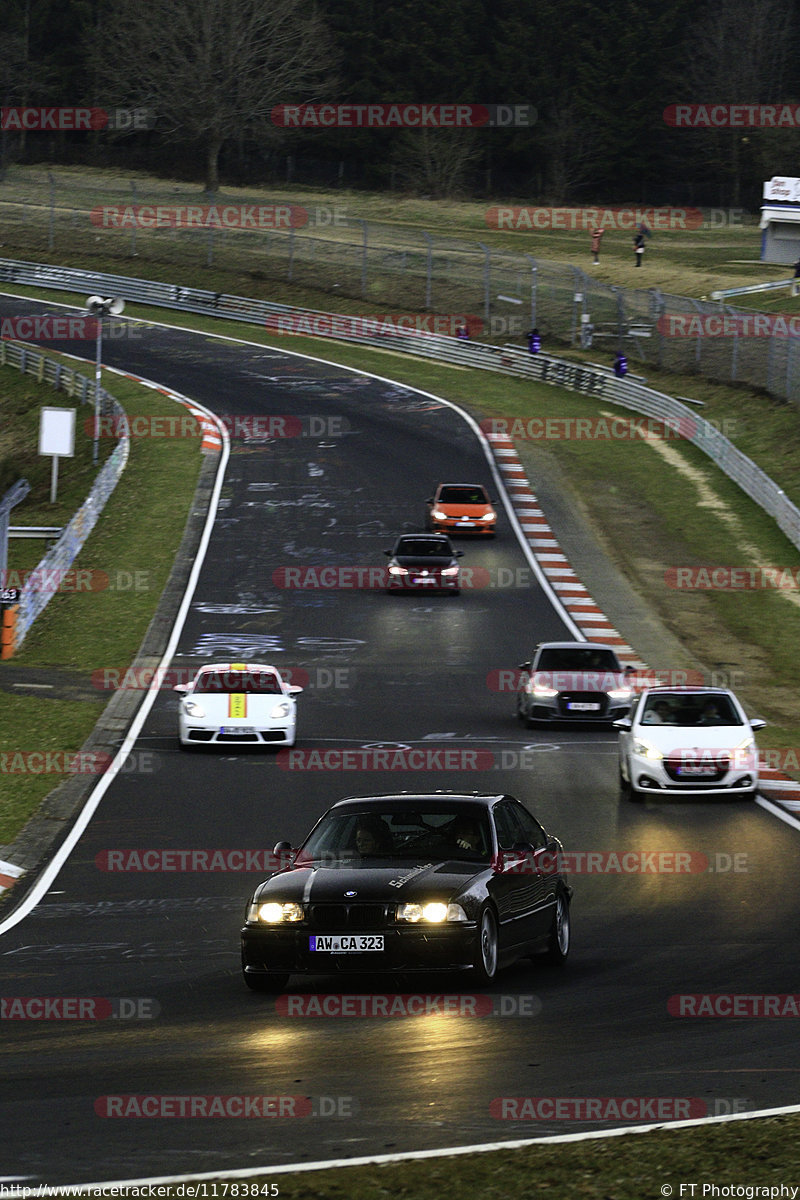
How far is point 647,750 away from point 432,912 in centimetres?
983

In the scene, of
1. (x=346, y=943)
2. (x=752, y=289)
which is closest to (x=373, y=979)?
(x=346, y=943)

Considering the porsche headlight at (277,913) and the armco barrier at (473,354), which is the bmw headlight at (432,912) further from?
the armco barrier at (473,354)

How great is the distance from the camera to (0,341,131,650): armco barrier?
33375mm

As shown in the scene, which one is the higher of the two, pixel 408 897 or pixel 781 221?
pixel 781 221

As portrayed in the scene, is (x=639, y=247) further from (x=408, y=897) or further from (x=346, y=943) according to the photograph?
(x=346, y=943)

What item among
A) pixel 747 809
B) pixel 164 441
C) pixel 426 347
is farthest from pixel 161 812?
pixel 426 347

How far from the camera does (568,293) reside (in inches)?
2712

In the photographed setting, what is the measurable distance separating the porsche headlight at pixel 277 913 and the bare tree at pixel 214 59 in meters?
88.8

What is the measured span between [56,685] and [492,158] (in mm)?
95947

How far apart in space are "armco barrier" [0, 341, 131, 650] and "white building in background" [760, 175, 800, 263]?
108ft

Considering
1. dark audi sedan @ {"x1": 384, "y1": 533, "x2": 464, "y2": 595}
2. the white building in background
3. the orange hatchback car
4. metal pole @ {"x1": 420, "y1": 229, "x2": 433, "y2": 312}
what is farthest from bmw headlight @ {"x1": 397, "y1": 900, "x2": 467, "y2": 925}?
A: the white building in background

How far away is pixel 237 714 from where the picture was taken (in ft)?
77.6

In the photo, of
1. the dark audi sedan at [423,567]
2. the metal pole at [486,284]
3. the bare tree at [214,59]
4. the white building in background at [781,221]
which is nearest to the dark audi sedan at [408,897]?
the dark audi sedan at [423,567]

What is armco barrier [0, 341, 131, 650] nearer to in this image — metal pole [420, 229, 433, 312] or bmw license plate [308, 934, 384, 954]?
metal pole [420, 229, 433, 312]
